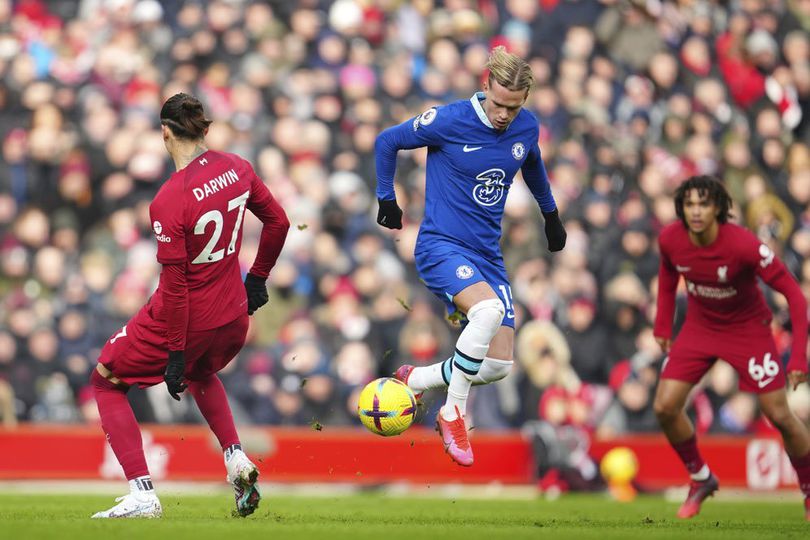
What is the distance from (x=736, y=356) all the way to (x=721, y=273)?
733 millimetres

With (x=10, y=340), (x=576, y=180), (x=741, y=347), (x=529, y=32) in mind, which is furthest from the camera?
(x=529, y=32)

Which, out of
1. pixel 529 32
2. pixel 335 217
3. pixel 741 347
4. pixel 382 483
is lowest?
pixel 382 483

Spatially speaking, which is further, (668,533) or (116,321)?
(116,321)

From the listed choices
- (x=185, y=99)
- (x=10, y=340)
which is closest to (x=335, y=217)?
(x=10, y=340)

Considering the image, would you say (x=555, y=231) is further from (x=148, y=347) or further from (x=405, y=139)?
(x=148, y=347)

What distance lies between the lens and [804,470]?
1144cm

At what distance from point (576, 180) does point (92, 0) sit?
6.20 m

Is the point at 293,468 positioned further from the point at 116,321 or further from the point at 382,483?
the point at 116,321

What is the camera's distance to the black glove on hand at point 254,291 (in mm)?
10164

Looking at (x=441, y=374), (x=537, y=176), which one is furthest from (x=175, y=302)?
(x=537, y=176)

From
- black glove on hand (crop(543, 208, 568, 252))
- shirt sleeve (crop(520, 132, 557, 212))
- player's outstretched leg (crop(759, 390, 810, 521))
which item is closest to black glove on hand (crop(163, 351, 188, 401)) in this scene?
shirt sleeve (crop(520, 132, 557, 212))

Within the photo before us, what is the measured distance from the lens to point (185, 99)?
9.39 metres

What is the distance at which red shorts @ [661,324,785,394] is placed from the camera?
1135 centimetres

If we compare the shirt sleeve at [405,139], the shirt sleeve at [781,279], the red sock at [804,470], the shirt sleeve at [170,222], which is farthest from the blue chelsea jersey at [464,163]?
the red sock at [804,470]
